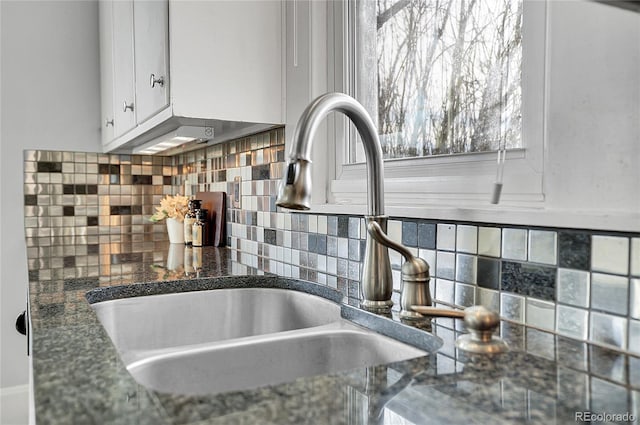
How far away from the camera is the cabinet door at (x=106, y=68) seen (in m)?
2.47

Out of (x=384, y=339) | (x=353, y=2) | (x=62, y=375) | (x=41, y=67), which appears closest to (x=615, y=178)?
(x=384, y=339)

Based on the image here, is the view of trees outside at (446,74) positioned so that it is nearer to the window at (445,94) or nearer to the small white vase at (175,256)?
the window at (445,94)

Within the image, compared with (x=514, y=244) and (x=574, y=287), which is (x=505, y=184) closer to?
(x=514, y=244)

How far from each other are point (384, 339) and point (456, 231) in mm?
248

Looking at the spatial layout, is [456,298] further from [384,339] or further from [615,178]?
[615,178]

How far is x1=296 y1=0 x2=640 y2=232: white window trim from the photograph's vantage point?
32.0 inches

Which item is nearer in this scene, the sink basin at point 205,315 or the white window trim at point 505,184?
the white window trim at point 505,184

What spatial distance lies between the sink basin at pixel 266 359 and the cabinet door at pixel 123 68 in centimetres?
133

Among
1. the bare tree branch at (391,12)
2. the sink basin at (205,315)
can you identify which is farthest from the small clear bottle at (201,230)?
the bare tree branch at (391,12)

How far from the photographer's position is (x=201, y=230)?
2162 millimetres

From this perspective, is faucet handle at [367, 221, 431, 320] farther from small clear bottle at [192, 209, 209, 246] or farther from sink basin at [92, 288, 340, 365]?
small clear bottle at [192, 209, 209, 246]

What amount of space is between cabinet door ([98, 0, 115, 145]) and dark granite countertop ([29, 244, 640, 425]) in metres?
1.90

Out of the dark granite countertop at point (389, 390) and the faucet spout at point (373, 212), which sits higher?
the faucet spout at point (373, 212)

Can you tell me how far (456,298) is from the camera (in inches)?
38.9
